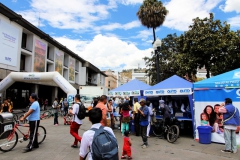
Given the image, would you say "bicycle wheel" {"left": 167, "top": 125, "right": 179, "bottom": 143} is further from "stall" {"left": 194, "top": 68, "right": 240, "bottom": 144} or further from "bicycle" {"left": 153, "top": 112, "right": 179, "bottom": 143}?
"stall" {"left": 194, "top": 68, "right": 240, "bottom": 144}

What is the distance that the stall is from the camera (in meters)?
8.01

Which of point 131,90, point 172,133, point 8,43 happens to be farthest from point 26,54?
point 172,133

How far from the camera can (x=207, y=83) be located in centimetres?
873

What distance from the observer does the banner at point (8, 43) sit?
18.0 metres

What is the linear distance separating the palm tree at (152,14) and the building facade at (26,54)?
1215cm

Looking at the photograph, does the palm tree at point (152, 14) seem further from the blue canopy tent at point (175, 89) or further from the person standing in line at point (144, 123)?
the person standing in line at point (144, 123)

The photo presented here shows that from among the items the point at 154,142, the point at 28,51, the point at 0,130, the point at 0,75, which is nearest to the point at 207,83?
the point at 154,142

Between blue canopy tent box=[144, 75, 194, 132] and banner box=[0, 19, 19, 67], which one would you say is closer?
blue canopy tent box=[144, 75, 194, 132]

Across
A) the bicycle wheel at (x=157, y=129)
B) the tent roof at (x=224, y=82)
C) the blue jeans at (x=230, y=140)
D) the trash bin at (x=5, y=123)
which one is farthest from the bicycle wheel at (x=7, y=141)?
the tent roof at (x=224, y=82)

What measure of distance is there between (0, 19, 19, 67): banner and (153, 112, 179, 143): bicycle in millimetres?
15308

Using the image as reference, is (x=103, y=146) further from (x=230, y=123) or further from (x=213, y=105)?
(x=213, y=105)

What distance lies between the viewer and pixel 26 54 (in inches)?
904

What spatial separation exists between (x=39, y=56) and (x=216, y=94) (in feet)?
72.7

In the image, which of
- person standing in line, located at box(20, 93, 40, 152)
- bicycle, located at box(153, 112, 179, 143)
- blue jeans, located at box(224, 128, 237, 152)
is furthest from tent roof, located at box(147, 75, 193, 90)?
person standing in line, located at box(20, 93, 40, 152)
